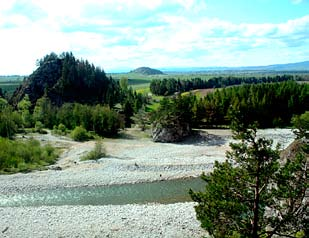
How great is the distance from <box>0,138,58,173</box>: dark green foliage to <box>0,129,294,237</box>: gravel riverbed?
1942 millimetres

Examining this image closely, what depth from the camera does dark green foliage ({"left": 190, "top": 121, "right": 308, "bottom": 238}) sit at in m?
13.5

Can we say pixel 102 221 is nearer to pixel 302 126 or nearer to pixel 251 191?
pixel 251 191

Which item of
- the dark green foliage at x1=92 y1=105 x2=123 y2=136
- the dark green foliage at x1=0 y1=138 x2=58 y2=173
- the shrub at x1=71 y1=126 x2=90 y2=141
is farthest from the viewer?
the dark green foliage at x1=92 y1=105 x2=123 y2=136

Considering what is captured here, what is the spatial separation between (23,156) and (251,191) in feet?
125

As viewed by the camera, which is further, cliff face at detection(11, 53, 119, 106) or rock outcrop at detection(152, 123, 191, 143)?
cliff face at detection(11, 53, 119, 106)

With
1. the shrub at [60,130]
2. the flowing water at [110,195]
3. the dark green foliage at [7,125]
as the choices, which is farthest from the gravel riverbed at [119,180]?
the dark green foliage at [7,125]

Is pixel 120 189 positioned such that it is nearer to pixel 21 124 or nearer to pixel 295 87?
pixel 21 124

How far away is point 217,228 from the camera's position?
14328mm

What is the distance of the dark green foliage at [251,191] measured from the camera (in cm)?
1352

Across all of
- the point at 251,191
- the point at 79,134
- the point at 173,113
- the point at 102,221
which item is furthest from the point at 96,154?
the point at 251,191

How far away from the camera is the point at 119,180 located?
40.3 meters

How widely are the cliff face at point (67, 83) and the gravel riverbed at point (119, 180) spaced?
31.5m

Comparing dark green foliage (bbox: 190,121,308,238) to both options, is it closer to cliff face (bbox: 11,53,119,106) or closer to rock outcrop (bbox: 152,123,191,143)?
rock outcrop (bbox: 152,123,191,143)

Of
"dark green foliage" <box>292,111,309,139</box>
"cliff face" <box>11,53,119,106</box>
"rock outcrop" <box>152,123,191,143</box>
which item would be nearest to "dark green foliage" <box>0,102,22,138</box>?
"rock outcrop" <box>152,123,191,143</box>
